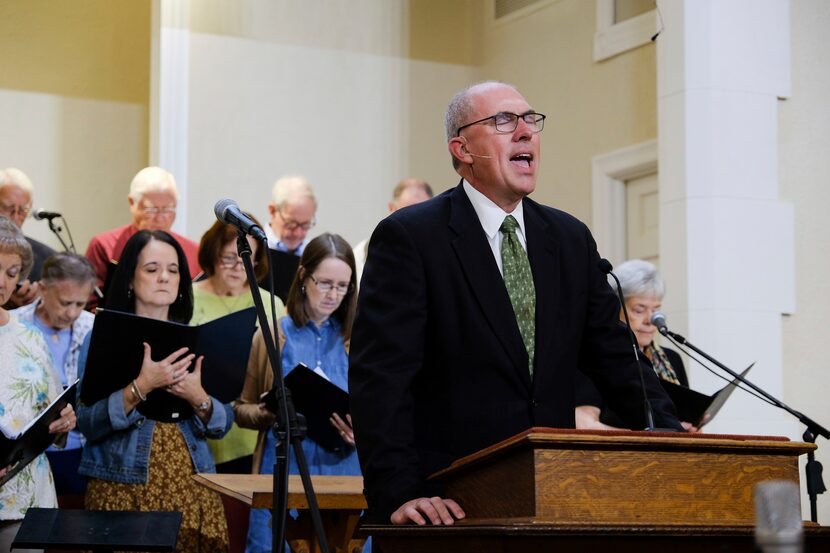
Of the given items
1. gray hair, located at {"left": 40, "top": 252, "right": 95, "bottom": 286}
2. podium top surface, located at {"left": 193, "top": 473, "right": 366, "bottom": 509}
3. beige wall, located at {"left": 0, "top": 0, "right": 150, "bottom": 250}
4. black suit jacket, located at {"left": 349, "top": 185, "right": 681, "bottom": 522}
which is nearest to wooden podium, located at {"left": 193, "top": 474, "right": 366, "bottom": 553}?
podium top surface, located at {"left": 193, "top": 473, "right": 366, "bottom": 509}

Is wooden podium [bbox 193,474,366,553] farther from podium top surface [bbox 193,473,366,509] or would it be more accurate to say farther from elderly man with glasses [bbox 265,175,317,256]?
elderly man with glasses [bbox 265,175,317,256]

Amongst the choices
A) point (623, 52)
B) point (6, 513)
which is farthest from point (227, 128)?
point (6, 513)

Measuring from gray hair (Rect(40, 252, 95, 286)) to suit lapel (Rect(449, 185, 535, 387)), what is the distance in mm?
2489

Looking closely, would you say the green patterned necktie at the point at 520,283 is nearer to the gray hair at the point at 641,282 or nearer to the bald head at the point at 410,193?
the gray hair at the point at 641,282

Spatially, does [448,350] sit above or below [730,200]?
below

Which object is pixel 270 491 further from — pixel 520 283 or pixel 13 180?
pixel 13 180

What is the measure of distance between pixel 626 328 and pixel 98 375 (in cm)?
197

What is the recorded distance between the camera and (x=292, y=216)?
631 cm

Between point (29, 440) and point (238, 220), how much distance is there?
1.02m

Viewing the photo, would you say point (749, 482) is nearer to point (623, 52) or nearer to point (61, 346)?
point (61, 346)

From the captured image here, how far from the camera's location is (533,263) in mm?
2725

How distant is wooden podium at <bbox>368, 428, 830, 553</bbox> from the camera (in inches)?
78.7

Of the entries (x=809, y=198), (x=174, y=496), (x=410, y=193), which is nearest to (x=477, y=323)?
(x=174, y=496)

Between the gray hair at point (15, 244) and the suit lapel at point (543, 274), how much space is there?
1616mm
